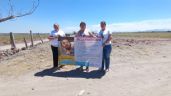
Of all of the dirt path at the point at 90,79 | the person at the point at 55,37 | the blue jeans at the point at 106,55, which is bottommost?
the dirt path at the point at 90,79

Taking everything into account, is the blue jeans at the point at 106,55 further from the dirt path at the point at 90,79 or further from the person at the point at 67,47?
the person at the point at 67,47

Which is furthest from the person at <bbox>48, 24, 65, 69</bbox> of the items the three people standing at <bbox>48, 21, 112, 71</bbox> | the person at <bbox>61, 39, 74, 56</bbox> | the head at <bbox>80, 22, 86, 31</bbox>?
the head at <bbox>80, 22, 86, 31</bbox>

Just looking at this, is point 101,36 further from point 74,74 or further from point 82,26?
point 74,74

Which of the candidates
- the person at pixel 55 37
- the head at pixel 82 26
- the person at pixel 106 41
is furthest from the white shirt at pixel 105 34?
the person at pixel 55 37

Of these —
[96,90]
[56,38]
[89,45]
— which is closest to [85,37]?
[89,45]

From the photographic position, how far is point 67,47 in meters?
13.3

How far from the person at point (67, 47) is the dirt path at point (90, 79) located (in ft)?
2.26

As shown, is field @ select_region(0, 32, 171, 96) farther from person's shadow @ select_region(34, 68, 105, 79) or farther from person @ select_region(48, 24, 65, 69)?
person @ select_region(48, 24, 65, 69)

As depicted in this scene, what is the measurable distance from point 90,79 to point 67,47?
2.28 metres

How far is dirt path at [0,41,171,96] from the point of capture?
32.4 feet

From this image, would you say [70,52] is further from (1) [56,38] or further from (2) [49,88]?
(2) [49,88]

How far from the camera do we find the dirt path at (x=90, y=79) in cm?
989

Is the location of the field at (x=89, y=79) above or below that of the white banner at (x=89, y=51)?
below

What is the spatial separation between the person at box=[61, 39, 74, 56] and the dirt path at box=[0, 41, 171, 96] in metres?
0.69
